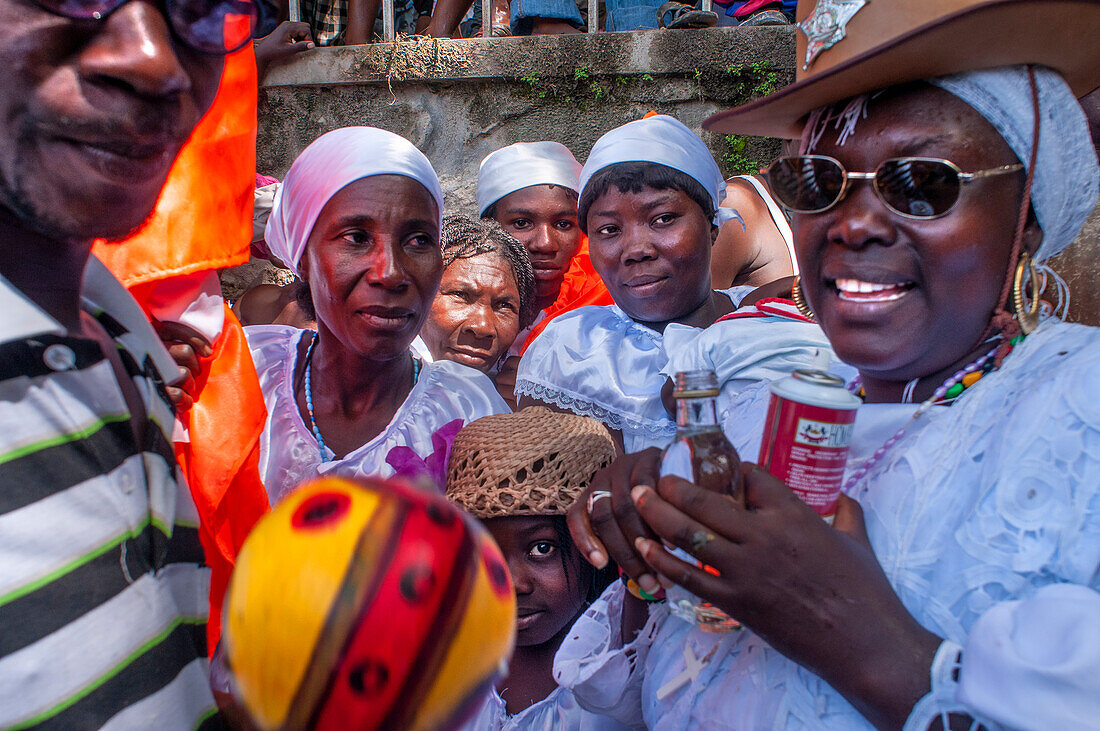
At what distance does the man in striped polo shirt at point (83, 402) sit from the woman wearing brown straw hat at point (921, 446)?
0.74 metres

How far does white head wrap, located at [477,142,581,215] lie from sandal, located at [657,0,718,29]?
6.00 ft

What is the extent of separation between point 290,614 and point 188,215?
1445mm

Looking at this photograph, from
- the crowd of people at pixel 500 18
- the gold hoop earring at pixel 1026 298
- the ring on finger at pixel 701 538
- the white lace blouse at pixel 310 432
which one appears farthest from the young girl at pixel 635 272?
the crowd of people at pixel 500 18

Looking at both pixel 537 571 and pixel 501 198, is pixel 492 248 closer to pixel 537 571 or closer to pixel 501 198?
pixel 501 198

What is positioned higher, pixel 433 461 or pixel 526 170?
pixel 526 170

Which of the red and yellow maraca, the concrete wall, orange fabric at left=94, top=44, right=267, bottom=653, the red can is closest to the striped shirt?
the red and yellow maraca

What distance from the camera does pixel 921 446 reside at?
51.3 inches

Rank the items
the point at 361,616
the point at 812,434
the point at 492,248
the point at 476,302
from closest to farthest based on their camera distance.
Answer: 1. the point at 361,616
2. the point at 812,434
3. the point at 476,302
4. the point at 492,248

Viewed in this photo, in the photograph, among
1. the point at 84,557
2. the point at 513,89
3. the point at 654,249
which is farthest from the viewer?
the point at 513,89

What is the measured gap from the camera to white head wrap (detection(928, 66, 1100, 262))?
1.28m

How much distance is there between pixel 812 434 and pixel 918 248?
468mm

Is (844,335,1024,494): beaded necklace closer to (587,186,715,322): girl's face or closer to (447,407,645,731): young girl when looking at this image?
(447,407,645,731): young girl

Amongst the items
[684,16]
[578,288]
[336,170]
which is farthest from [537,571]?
[684,16]

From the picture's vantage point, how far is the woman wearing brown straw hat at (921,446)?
1.04 m
